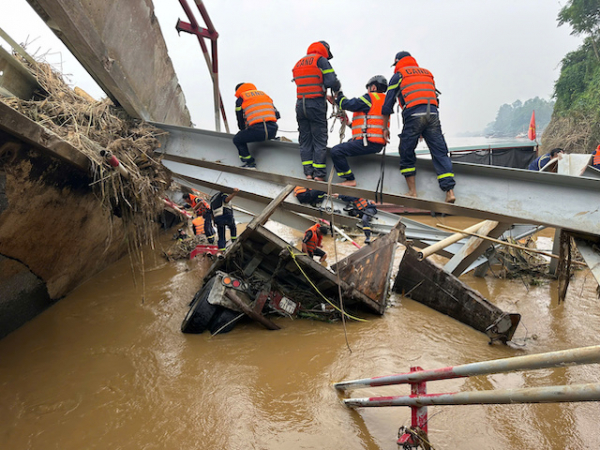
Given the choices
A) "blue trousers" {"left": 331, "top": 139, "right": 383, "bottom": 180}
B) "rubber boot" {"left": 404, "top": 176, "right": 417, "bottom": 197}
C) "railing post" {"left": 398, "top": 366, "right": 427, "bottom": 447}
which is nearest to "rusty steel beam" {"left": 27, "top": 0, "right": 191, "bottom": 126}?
"blue trousers" {"left": 331, "top": 139, "right": 383, "bottom": 180}

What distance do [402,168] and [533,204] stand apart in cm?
116

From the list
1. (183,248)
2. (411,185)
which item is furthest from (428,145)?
(183,248)

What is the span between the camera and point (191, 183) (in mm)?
5742

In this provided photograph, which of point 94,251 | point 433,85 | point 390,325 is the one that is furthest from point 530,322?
point 94,251

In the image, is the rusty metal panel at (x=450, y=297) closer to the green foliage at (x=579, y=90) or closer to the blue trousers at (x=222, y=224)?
the blue trousers at (x=222, y=224)

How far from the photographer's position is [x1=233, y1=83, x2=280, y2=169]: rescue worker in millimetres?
4352

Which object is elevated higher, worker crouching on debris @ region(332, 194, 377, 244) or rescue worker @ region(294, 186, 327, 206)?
rescue worker @ region(294, 186, 327, 206)

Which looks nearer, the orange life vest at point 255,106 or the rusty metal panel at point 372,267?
the orange life vest at point 255,106

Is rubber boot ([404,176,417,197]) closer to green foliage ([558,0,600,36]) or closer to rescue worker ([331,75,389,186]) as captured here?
rescue worker ([331,75,389,186])

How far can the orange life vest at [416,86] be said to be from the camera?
3.62 m

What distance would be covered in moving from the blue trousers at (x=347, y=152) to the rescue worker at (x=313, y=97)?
0.22 metres

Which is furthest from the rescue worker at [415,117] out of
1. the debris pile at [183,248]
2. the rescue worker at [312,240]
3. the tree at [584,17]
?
the tree at [584,17]

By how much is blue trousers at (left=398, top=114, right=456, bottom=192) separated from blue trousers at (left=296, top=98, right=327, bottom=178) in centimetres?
93

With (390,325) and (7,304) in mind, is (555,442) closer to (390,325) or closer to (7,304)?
(390,325)
